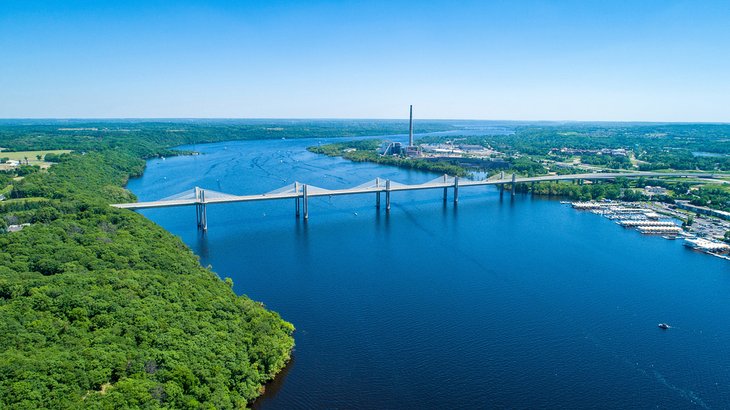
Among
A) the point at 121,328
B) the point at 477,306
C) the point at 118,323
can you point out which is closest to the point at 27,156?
the point at 118,323

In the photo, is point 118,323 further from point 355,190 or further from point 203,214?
point 355,190

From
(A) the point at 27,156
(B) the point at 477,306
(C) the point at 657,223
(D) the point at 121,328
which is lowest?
(B) the point at 477,306

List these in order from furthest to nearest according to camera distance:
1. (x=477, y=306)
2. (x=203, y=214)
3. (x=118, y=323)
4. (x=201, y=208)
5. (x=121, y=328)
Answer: (x=201, y=208), (x=203, y=214), (x=477, y=306), (x=118, y=323), (x=121, y=328)

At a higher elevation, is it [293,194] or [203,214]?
[293,194]

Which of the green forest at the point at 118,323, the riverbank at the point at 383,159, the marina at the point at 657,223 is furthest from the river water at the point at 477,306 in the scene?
the riverbank at the point at 383,159

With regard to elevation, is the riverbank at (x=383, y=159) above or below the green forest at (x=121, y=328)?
above

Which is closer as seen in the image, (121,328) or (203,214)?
(121,328)

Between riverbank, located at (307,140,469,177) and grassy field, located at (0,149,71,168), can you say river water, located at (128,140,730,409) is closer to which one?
riverbank, located at (307,140,469,177)

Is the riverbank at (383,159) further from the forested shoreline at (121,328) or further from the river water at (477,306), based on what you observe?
the forested shoreline at (121,328)
